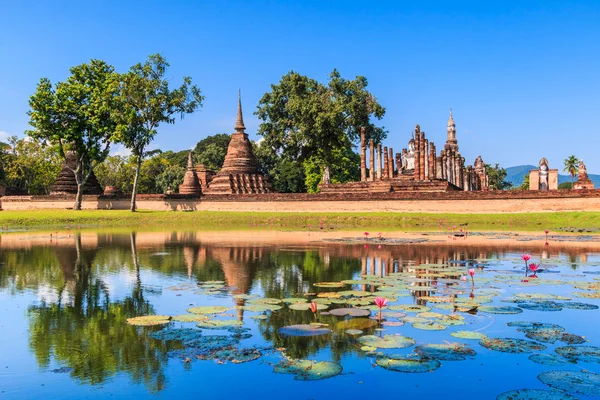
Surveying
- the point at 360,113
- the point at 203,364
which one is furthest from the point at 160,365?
the point at 360,113

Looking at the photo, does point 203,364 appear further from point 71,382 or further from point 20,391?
point 20,391

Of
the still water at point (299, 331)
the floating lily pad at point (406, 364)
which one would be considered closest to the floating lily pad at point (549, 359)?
the still water at point (299, 331)

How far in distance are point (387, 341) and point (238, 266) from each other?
8.20m

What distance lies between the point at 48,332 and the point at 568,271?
458 inches

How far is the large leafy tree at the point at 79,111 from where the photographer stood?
Answer: 137 ft

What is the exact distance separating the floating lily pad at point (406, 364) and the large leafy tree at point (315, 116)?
153 feet

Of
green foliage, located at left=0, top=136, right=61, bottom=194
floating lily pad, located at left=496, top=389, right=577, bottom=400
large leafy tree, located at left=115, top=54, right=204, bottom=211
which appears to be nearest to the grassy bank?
large leafy tree, located at left=115, top=54, right=204, bottom=211

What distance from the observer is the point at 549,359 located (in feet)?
21.4

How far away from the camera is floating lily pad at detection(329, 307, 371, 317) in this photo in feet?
28.9

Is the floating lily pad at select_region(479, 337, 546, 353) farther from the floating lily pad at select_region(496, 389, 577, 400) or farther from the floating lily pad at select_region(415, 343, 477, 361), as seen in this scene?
the floating lily pad at select_region(496, 389, 577, 400)

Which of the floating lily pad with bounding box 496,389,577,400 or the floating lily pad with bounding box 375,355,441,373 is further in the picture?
the floating lily pad with bounding box 375,355,441,373

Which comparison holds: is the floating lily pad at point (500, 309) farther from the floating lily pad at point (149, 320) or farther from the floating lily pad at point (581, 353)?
the floating lily pad at point (149, 320)

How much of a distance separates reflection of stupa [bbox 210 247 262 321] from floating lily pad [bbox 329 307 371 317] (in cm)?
153

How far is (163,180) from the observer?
80.2 metres
